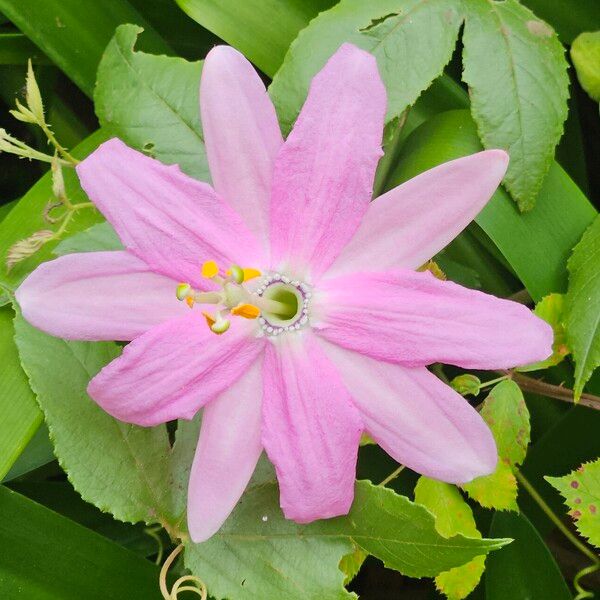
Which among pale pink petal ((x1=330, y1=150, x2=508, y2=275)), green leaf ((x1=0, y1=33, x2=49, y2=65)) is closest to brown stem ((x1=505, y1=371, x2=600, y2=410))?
pale pink petal ((x1=330, y1=150, x2=508, y2=275))

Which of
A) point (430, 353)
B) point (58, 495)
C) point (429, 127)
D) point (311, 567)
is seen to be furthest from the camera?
point (58, 495)

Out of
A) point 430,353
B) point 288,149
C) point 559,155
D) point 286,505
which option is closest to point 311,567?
point 286,505

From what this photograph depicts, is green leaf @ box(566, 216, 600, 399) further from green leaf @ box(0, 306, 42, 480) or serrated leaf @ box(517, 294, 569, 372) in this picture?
green leaf @ box(0, 306, 42, 480)

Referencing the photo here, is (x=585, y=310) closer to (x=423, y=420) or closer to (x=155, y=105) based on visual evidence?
(x=423, y=420)

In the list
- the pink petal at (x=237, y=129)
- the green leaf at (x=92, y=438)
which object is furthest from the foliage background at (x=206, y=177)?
the pink petal at (x=237, y=129)

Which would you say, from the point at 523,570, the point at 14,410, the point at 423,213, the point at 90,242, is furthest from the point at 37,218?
the point at 523,570

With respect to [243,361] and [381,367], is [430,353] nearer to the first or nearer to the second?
[381,367]
